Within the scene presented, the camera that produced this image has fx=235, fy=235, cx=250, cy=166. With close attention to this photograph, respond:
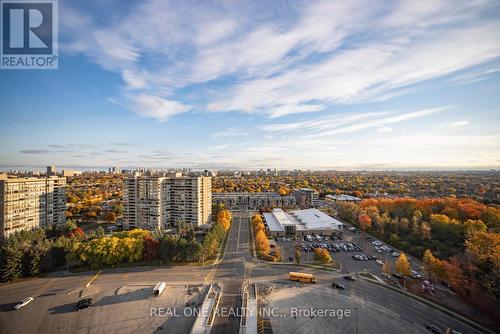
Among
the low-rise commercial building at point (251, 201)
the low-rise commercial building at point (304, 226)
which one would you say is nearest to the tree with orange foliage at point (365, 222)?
the low-rise commercial building at point (304, 226)

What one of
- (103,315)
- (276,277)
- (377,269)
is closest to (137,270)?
(103,315)

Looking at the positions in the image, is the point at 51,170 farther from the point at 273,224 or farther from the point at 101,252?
the point at 273,224

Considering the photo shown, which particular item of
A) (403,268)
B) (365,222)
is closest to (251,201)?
(365,222)

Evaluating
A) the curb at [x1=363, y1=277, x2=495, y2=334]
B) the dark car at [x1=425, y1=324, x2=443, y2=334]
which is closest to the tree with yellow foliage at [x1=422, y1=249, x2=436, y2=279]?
the curb at [x1=363, y1=277, x2=495, y2=334]

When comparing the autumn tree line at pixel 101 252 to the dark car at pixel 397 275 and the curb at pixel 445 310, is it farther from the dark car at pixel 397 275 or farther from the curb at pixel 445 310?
the dark car at pixel 397 275

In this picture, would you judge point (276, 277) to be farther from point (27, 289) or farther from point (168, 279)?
point (27, 289)

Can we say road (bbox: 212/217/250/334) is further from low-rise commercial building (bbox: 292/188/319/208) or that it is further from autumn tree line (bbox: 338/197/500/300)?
low-rise commercial building (bbox: 292/188/319/208)

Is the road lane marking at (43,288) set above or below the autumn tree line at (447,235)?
below
